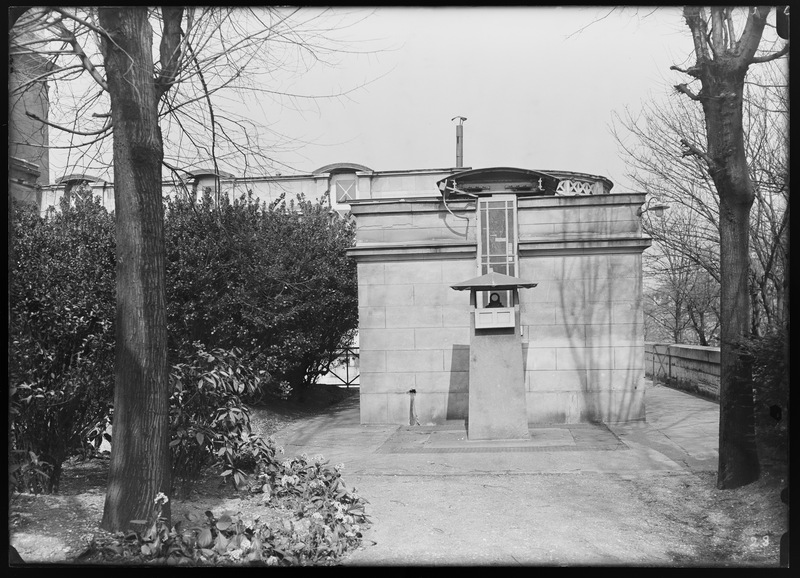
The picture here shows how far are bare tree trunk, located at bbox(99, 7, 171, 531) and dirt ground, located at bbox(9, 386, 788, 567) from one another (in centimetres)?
51

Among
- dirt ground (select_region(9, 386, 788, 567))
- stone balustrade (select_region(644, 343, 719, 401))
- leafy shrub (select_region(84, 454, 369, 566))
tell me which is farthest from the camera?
stone balustrade (select_region(644, 343, 719, 401))

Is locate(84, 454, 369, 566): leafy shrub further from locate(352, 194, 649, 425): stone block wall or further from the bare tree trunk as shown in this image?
locate(352, 194, 649, 425): stone block wall

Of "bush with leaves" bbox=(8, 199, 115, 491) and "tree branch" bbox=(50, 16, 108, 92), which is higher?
"tree branch" bbox=(50, 16, 108, 92)

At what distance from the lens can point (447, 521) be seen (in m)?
6.91

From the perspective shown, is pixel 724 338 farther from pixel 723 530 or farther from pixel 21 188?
pixel 21 188

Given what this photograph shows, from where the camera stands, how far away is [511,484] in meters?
8.42

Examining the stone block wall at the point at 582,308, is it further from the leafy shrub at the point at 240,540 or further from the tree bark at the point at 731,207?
the leafy shrub at the point at 240,540

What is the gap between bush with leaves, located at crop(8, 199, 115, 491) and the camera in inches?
288

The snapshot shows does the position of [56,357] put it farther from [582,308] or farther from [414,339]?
[582,308]

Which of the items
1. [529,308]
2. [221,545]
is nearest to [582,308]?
[529,308]

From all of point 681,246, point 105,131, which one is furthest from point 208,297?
point 681,246

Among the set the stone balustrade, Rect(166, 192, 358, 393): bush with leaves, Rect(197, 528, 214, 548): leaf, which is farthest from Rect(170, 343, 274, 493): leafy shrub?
the stone balustrade

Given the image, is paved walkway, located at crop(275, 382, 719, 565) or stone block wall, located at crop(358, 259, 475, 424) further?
stone block wall, located at crop(358, 259, 475, 424)

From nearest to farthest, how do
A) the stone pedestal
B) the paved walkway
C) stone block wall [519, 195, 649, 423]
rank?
the paved walkway < the stone pedestal < stone block wall [519, 195, 649, 423]
